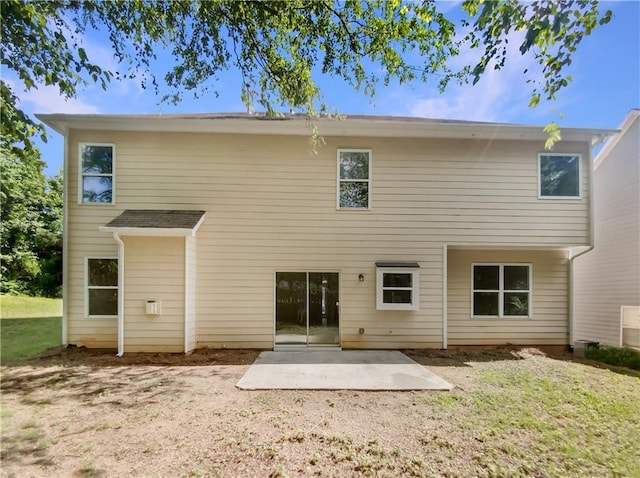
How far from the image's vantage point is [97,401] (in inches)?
182

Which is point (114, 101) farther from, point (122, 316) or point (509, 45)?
point (509, 45)

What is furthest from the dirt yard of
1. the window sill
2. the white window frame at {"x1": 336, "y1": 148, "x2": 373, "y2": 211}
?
the white window frame at {"x1": 336, "y1": 148, "x2": 373, "y2": 211}

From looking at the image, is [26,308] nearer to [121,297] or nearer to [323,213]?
[121,297]

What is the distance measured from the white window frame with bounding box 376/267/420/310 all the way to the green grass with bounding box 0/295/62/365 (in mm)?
7992

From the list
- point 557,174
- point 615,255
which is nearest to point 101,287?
point 557,174

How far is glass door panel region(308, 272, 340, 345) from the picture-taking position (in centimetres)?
797

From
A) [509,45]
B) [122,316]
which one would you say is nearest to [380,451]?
[509,45]

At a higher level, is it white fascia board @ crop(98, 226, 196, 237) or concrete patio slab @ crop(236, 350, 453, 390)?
white fascia board @ crop(98, 226, 196, 237)

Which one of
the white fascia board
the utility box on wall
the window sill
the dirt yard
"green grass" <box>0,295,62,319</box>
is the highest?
the white fascia board

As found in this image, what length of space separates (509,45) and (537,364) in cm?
634

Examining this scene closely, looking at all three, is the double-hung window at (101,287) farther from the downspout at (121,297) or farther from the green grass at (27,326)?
the green grass at (27,326)

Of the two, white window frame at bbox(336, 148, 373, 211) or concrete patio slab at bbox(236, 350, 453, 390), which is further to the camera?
white window frame at bbox(336, 148, 373, 211)

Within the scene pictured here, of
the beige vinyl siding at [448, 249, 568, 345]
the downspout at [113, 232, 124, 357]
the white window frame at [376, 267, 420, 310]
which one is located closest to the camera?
the downspout at [113, 232, 124, 357]

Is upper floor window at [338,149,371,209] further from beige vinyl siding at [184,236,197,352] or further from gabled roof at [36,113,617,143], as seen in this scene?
beige vinyl siding at [184,236,197,352]
